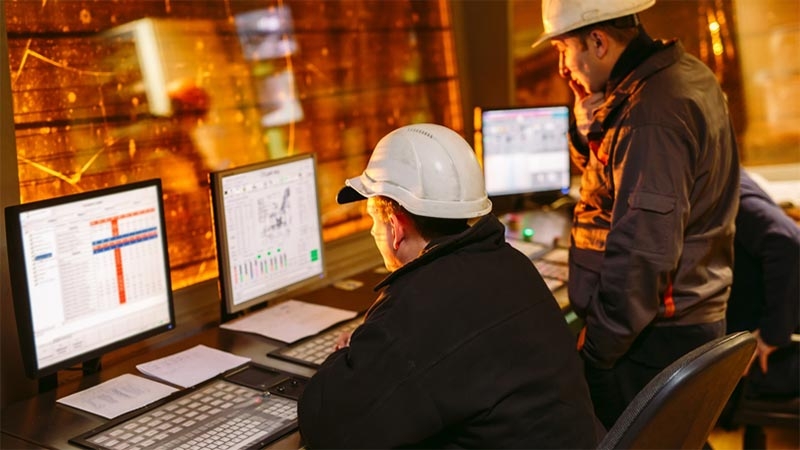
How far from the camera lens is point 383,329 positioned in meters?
1.68

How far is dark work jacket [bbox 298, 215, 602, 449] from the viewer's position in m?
1.62

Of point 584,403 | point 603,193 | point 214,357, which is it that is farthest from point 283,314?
point 584,403

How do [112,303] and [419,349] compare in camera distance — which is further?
[112,303]

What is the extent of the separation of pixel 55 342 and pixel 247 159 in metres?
1.08

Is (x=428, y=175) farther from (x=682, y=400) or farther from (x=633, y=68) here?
(x=633, y=68)

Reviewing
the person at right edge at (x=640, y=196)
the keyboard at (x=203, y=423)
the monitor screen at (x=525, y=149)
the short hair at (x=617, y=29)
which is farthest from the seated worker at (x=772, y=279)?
the keyboard at (x=203, y=423)


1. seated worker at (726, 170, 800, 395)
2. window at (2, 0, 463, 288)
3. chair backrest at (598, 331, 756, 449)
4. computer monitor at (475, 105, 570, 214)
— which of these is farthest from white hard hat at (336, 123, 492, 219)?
computer monitor at (475, 105, 570, 214)

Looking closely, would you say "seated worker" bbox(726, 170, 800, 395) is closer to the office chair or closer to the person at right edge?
the office chair

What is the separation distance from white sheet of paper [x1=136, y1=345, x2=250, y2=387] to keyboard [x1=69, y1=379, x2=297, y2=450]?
0.09 m

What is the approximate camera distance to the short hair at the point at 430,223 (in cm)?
181

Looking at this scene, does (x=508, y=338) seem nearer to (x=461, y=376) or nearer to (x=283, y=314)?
(x=461, y=376)

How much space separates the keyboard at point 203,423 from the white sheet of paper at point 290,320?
1.34ft

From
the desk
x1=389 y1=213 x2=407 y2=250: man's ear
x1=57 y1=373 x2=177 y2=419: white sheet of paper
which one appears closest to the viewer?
x1=389 y1=213 x2=407 y2=250: man's ear

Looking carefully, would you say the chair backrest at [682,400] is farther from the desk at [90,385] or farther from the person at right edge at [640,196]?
the desk at [90,385]
